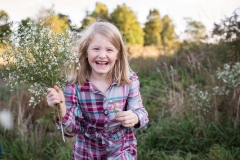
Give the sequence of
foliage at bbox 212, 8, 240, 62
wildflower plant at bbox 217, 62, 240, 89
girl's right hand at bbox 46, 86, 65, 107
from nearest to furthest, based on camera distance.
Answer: girl's right hand at bbox 46, 86, 65, 107 → wildflower plant at bbox 217, 62, 240, 89 → foliage at bbox 212, 8, 240, 62

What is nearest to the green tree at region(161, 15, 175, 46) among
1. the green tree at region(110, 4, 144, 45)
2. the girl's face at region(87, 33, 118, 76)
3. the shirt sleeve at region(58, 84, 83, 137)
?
the girl's face at region(87, 33, 118, 76)

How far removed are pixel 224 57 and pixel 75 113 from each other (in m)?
4.07

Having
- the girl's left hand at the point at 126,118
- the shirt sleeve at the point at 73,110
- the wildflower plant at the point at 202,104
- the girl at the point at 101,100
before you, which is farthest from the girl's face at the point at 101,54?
the wildflower plant at the point at 202,104

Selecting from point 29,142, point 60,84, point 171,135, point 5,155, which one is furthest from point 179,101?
point 60,84

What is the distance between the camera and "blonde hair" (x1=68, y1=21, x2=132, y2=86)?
238 centimetres

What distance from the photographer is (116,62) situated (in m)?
2.55

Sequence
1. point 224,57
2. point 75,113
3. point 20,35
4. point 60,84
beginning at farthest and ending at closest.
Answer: point 224,57 → point 75,113 → point 60,84 → point 20,35

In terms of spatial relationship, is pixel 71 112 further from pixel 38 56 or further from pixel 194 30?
pixel 194 30

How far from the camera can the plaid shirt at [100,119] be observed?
2.35 meters

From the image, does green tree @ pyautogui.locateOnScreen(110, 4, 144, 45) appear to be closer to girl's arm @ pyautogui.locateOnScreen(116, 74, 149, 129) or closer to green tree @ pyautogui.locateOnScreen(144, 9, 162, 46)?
green tree @ pyautogui.locateOnScreen(144, 9, 162, 46)

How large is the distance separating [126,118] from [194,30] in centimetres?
613

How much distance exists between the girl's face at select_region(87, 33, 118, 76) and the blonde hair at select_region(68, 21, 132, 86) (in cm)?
4

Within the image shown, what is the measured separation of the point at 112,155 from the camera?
7.79 feet

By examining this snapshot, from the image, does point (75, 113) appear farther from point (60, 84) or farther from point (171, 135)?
point (171, 135)
